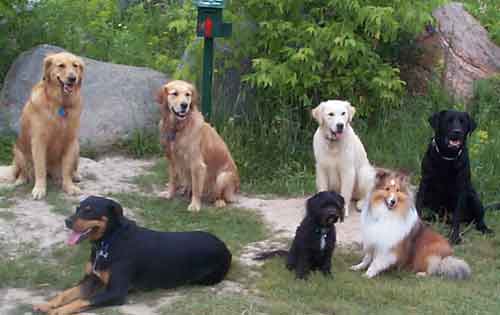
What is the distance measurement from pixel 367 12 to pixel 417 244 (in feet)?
11.8

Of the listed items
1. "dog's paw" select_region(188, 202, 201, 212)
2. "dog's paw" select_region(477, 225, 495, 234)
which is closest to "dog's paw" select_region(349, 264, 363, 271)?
"dog's paw" select_region(477, 225, 495, 234)

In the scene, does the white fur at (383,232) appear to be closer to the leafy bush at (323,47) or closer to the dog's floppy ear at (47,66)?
the leafy bush at (323,47)

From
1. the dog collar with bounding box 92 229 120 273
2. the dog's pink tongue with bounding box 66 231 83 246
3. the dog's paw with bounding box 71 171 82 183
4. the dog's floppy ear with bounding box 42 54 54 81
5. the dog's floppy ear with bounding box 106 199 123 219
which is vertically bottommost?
the dog's paw with bounding box 71 171 82 183

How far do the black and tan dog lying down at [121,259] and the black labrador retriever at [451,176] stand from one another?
2.43 meters

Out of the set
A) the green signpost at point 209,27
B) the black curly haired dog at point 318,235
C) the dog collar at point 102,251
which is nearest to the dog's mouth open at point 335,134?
the black curly haired dog at point 318,235

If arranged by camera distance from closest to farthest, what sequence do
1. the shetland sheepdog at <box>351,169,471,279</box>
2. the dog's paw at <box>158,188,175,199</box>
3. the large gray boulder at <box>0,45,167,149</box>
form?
the shetland sheepdog at <box>351,169,471,279</box> → the dog's paw at <box>158,188,175,199</box> → the large gray boulder at <box>0,45,167,149</box>

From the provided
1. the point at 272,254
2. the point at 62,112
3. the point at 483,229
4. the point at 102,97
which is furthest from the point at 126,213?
the point at 483,229

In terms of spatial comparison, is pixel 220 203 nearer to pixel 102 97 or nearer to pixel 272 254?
pixel 272 254

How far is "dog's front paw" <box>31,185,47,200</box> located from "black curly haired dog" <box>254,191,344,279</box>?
2775mm

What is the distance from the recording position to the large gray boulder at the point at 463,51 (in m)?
10.4

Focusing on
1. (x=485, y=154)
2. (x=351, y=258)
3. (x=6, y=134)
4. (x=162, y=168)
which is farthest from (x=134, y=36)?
(x=351, y=258)

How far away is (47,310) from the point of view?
4.97 m

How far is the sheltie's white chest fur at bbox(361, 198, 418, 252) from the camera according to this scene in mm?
5863

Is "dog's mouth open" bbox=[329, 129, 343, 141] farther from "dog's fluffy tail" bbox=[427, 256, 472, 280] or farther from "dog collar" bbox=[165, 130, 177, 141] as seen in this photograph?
"dog's fluffy tail" bbox=[427, 256, 472, 280]
